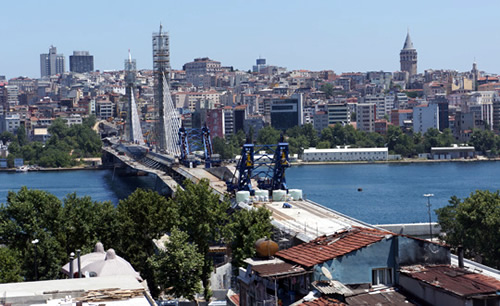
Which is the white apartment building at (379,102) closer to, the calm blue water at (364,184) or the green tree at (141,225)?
the calm blue water at (364,184)

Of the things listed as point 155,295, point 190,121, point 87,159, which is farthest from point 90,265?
point 190,121

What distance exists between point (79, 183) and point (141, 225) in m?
33.8

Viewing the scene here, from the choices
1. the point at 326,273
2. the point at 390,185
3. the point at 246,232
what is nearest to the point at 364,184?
the point at 390,185

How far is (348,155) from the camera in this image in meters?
62.4

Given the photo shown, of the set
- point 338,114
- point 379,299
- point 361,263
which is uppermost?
point 338,114

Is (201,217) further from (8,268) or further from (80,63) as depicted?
(80,63)

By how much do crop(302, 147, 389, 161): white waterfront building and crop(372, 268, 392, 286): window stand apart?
53.7m

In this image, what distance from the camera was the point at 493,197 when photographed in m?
17.6

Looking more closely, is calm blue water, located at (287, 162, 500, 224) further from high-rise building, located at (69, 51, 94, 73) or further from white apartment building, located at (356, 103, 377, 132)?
→ high-rise building, located at (69, 51, 94, 73)

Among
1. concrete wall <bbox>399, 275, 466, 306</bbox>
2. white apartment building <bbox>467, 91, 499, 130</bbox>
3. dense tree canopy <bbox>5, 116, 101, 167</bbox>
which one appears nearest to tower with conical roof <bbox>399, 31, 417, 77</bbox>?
white apartment building <bbox>467, 91, 499, 130</bbox>

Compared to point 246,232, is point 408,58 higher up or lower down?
higher up

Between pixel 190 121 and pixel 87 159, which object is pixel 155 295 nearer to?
Result: pixel 87 159

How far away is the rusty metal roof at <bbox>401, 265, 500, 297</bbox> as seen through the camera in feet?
25.1

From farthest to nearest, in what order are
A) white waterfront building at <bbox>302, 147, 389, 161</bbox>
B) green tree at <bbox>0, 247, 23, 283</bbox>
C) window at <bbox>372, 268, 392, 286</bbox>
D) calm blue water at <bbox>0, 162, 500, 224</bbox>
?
white waterfront building at <bbox>302, 147, 389, 161</bbox> < calm blue water at <bbox>0, 162, 500, 224</bbox> < green tree at <bbox>0, 247, 23, 283</bbox> < window at <bbox>372, 268, 392, 286</bbox>
